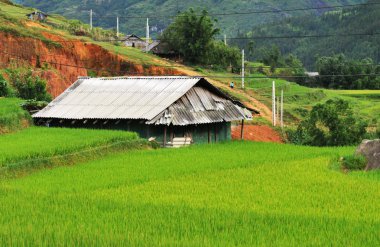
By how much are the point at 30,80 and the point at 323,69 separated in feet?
190

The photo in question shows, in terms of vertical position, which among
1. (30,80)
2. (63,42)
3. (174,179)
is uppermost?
(63,42)

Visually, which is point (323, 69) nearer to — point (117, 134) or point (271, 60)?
point (271, 60)

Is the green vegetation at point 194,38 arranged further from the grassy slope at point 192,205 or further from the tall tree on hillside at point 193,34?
the grassy slope at point 192,205

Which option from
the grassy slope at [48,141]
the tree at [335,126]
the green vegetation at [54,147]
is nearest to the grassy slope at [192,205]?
the green vegetation at [54,147]

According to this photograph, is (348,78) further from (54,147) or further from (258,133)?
(54,147)

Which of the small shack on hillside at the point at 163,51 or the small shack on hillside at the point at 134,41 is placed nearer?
the small shack on hillside at the point at 163,51

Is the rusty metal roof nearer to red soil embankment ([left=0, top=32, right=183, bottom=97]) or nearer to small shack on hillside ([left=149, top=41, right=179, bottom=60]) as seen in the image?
red soil embankment ([left=0, top=32, right=183, bottom=97])

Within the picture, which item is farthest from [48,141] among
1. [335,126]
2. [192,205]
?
[335,126]

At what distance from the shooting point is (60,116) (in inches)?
1249

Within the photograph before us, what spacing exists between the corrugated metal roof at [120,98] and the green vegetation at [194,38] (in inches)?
1182

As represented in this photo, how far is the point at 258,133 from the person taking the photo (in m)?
42.5

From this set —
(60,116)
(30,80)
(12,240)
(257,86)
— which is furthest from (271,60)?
(12,240)

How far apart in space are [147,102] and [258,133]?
1337 cm

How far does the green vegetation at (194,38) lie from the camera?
2515 inches
